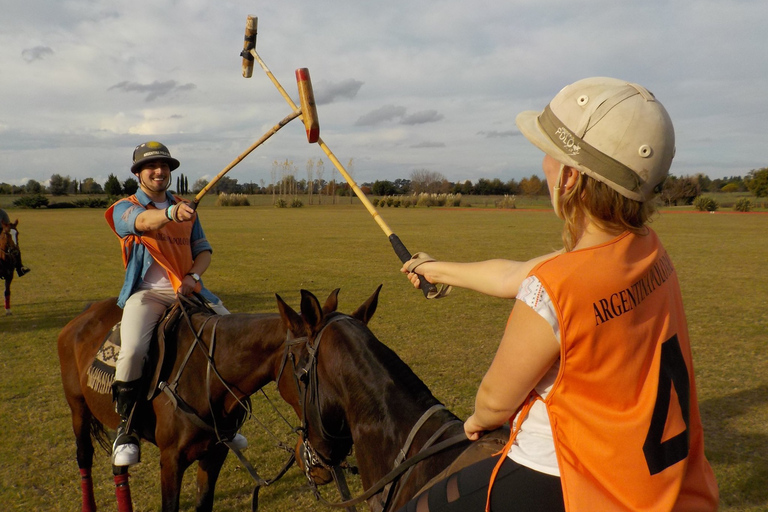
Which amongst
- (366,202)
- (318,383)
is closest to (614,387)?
(318,383)

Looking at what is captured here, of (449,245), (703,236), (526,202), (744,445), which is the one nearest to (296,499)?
(744,445)

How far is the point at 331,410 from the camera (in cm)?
252

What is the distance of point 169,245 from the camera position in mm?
3869

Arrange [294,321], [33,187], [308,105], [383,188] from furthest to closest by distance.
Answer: [383,188] < [33,187] < [308,105] < [294,321]

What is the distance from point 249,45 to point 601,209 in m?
2.95

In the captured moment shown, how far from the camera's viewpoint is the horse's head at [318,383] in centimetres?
254

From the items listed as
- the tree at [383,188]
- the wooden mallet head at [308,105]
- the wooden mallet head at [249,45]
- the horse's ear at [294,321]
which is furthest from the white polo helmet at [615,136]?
the tree at [383,188]

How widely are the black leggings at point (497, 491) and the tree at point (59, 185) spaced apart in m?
94.3

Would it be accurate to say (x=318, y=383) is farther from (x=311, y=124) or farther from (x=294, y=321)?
(x=311, y=124)

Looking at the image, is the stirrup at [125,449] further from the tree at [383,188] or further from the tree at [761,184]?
the tree at [383,188]

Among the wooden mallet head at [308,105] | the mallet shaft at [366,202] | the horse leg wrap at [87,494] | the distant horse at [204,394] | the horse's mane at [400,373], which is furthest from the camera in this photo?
the horse leg wrap at [87,494]

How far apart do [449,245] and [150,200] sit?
1875 centimetres

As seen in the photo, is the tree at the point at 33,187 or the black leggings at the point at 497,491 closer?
the black leggings at the point at 497,491

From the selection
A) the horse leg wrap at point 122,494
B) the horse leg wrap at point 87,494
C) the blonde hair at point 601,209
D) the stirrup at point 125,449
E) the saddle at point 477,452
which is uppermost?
the blonde hair at point 601,209
